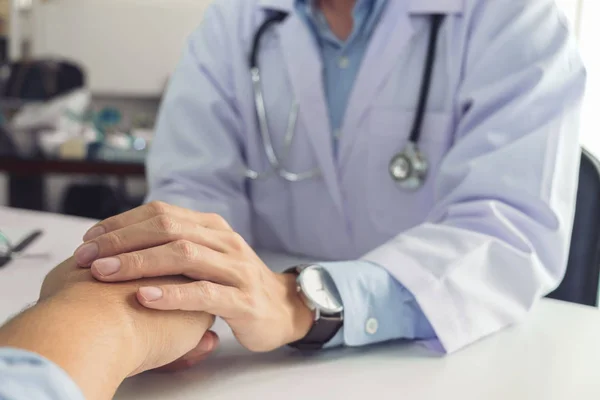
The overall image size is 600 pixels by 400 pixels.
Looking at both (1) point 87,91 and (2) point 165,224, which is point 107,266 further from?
(1) point 87,91

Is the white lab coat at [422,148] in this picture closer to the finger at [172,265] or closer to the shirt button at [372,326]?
the shirt button at [372,326]

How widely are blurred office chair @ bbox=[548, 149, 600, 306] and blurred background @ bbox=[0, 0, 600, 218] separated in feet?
3.67

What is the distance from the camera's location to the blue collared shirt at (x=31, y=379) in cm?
37

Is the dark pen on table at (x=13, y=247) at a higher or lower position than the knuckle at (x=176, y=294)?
lower

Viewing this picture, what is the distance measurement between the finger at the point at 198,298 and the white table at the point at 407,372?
0.05m

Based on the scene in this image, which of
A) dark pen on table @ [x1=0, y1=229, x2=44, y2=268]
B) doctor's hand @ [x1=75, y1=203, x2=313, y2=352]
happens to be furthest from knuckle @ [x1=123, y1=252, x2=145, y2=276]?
dark pen on table @ [x1=0, y1=229, x2=44, y2=268]

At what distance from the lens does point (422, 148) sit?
39.3 inches

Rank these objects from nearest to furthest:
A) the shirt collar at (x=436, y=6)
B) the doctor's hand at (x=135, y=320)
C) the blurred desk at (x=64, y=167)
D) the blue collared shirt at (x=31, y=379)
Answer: the blue collared shirt at (x=31, y=379) → the doctor's hand at (x=135, y=320) → the shirt collar at (x=436, y=6) → the blurred desk at (x=64, y=167)

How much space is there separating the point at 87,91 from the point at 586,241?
2.66m

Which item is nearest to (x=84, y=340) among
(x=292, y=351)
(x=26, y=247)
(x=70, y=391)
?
(x=70, y=391)

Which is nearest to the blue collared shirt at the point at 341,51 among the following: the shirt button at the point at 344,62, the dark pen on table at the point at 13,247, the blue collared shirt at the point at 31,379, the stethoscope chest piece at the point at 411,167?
the shirt button at the point at 344,62

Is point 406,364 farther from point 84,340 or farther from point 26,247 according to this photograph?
point 26,247

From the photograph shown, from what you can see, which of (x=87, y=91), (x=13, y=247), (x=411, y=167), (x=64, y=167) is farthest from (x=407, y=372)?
(x=87, y=91)

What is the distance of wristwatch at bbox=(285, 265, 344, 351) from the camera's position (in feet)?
2.04
